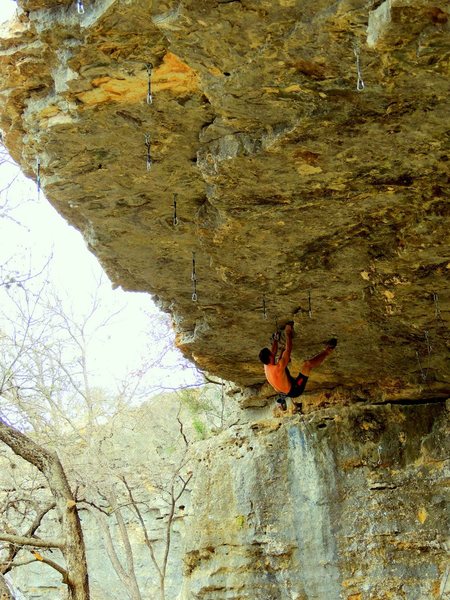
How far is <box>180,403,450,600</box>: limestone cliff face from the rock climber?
129 centimetres

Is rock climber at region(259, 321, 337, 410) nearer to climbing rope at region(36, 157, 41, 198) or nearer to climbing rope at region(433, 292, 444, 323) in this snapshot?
climbing rope at region(433, 292, 444, 323)

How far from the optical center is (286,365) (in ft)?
28.7

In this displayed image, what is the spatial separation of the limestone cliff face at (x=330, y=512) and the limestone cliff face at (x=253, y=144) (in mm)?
1814

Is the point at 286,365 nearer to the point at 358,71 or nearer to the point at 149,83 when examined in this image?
the point at 149,83

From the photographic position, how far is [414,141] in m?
5.29

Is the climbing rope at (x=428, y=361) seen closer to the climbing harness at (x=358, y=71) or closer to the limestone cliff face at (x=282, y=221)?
the limestone cliff face at (x=282, y=221)

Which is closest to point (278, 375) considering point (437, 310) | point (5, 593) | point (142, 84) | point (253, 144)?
point (437, 310)

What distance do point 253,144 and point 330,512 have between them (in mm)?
5624

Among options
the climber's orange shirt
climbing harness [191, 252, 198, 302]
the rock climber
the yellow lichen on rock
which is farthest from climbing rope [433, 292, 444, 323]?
the yellow lichen on rock

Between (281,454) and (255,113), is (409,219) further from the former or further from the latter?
(281,454)

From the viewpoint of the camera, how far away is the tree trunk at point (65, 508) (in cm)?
837

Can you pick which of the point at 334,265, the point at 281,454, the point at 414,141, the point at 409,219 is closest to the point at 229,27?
the point at 414,141

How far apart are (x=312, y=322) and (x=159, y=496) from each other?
11.3 metres

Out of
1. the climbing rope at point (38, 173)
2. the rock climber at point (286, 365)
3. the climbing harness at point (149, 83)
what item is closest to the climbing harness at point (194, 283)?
the rock climber at point (286, 365)
